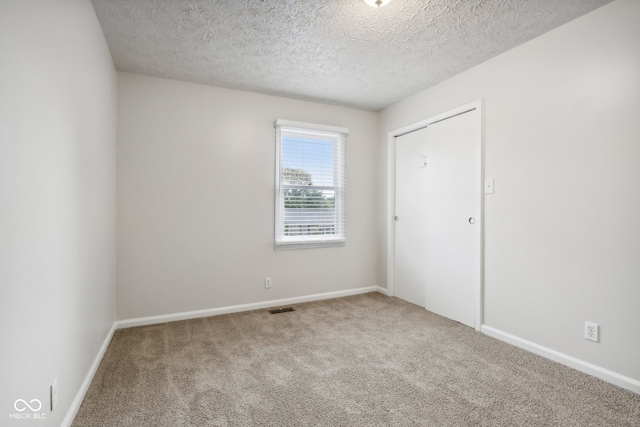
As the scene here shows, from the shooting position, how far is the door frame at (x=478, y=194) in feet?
9.39

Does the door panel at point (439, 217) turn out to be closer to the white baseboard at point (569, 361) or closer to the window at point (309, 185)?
the white baseboard at point (569, 361)

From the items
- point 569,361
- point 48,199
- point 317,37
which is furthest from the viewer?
point 317,37

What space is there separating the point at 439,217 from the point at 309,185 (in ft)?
5.18

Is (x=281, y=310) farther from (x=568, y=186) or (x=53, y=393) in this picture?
(x=568, y=186)

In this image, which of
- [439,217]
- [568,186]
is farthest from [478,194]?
[568,186]

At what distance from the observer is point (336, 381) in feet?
6.72

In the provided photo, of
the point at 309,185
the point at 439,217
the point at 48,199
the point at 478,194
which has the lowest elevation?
the point at 439,217

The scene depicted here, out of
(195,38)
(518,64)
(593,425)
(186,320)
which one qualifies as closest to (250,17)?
(195,38)

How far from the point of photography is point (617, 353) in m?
2.00

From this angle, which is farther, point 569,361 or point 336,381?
point 569,361

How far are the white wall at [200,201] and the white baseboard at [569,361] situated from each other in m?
1.98

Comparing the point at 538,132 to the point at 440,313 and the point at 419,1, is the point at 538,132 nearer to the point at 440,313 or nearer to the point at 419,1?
the point at 419,1

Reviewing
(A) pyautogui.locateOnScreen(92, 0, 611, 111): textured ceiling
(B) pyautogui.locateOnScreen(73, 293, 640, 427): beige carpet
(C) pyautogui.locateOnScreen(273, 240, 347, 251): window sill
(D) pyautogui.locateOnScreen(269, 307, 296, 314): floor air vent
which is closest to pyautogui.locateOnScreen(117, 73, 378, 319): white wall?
(C) pyautogui.locateOnScreen(273, 240, 347, 251): window sill

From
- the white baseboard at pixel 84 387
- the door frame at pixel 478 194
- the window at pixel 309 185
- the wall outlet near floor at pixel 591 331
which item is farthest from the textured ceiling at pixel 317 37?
the white baseboard at pixel 84 387
